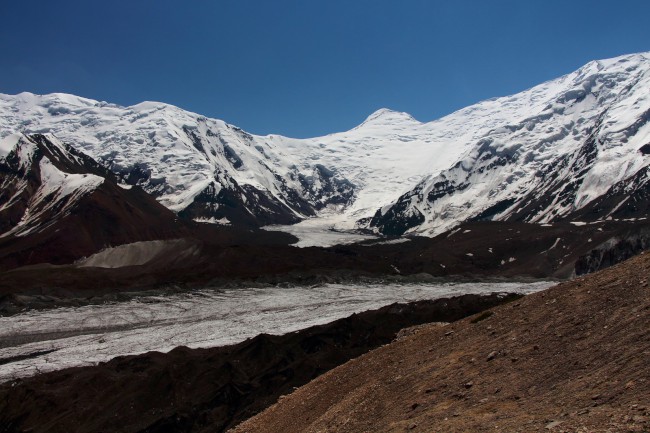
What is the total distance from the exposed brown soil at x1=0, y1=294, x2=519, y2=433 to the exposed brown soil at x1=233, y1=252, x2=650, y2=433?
1189 inches

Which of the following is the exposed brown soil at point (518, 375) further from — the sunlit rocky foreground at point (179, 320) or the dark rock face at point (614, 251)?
the dark rock face at point (614, 251)

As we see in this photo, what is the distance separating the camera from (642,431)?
1302 cm

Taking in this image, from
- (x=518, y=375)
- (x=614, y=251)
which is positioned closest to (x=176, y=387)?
(x=518, y=375)

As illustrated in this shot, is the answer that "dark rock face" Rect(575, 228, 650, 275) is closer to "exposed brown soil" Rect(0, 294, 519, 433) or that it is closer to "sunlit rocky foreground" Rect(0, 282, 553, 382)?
"sunlit rocky foreground" Rect(0, 282, 553, 382)

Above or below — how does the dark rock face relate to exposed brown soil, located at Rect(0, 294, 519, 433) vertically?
above

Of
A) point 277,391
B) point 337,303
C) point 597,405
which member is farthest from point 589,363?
point 337,303

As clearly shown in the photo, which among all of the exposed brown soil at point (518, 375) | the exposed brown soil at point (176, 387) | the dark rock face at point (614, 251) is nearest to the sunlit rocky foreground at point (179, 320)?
the dark rock face at point (614, 251)

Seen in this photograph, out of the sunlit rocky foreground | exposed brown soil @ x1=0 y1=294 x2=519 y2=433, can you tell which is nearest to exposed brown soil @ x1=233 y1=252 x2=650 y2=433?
exposed brown soil @ x1=0 y1=294 x2=519 y2=433

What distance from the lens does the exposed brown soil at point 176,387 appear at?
209ft

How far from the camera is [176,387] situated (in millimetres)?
71062

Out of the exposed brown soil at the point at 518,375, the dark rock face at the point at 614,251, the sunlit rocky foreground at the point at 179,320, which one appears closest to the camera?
the exposed brown soil at the point at 518,375

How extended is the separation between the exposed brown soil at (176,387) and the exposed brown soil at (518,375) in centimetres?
3021

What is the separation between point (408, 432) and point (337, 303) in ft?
463

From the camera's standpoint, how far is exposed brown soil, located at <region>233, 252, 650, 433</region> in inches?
612
